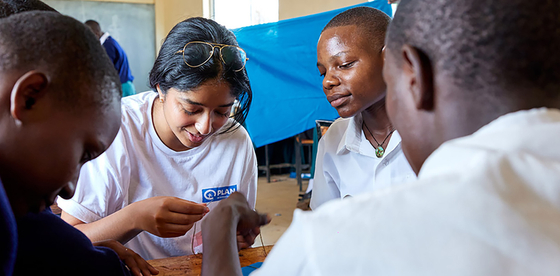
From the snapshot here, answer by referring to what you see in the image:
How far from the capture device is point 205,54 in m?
1.26

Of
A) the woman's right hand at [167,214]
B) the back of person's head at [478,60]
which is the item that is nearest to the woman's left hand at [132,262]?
the woman's right hand at [167,214]

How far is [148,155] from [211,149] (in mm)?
216

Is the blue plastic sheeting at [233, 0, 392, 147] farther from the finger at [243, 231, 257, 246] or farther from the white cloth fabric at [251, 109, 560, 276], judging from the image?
the white cloth fabric at [251, 109, 560, 276]

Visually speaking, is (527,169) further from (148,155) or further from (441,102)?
(148,155)

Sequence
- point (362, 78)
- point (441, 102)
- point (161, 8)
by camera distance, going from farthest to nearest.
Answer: point (161, 8) → point (362, 78) → point (441, 102)

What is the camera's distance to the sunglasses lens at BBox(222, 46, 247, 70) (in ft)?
4.22

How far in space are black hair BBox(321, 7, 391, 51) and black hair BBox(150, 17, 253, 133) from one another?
0.35m

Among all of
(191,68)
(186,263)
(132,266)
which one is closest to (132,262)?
(132,266)

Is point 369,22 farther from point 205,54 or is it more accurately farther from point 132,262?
point 132,262

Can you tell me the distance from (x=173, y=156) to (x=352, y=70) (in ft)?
2.11

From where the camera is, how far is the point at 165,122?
1.38 meters

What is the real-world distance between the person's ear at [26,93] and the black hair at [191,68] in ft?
2.14

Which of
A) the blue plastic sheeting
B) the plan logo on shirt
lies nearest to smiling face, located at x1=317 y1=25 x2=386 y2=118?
the plan logo on shirt

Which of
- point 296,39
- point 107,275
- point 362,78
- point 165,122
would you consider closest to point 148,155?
point 165,122
